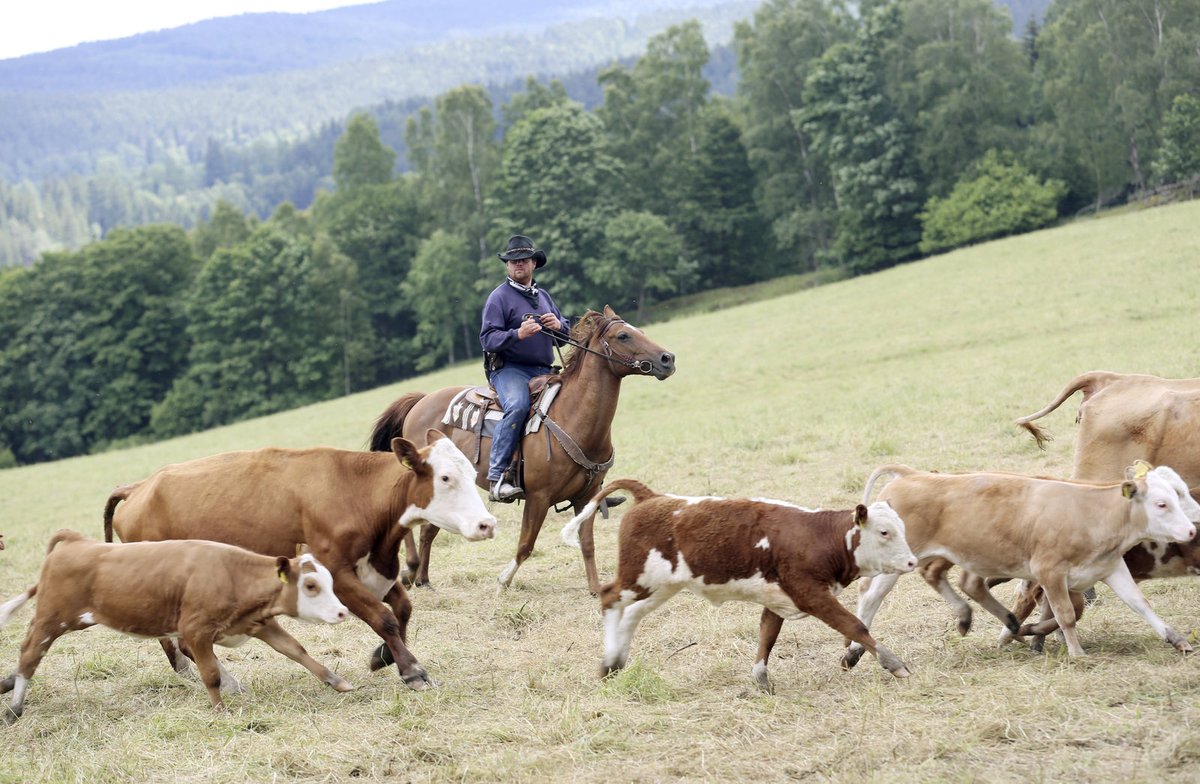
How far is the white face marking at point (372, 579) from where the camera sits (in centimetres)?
850

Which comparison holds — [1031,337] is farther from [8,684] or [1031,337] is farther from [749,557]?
[8,684]

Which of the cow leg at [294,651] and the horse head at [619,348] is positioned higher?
the horse head at [619,348]

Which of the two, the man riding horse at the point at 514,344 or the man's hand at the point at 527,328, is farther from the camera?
the man riding horse at the point at 514,344

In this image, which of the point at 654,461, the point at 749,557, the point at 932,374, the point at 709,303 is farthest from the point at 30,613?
the point at 709,303

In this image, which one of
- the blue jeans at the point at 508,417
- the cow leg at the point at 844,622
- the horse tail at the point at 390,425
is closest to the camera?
the cow leg at the point at 844,622

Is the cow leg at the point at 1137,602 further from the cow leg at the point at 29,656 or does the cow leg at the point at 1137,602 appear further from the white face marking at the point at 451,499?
the cow leg at the point at 29,656

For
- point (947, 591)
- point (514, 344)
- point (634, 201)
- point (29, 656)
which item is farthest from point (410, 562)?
point (634, 201)

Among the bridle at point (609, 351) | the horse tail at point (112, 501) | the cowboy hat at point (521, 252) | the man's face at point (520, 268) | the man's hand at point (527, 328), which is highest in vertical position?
the cowboy hat at point (521, 252)

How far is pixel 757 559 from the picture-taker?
7.35 metres

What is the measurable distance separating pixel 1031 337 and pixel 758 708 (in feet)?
71.2

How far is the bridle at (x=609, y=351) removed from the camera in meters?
11.1

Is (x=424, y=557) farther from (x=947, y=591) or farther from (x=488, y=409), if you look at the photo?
(x=947, y=591)

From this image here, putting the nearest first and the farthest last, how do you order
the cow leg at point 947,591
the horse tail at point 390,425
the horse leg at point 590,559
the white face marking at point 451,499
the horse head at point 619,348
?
1. the cow leg at point 947,591
2. the white face marking at point 451,499
3. the horse leg at point 590,559
4. the horse head at point 619,348
5. the horse tail at point 390,425

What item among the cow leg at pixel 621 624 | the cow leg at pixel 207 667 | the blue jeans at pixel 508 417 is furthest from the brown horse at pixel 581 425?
the cow leg at pixel 207 667
